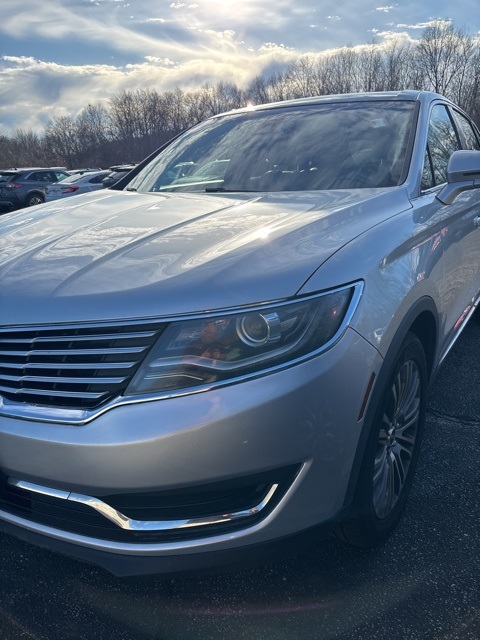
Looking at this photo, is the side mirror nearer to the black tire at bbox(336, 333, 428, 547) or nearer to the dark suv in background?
the black tire at bbox(336, 333, 428, 547)

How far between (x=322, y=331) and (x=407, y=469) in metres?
1.01

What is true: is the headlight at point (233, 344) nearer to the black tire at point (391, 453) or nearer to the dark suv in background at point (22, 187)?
the black tire at point (391, 453)

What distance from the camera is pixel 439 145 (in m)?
2.97

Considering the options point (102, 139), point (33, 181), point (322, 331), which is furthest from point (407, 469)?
point (102, 139)

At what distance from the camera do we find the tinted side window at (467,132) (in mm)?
3683

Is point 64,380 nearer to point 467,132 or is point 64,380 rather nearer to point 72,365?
point 72,365

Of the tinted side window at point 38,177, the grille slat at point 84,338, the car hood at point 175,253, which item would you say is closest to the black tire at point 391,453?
the car hood at point 175,253

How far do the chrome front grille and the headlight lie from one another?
0.05 metres

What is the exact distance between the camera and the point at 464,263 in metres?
2.89

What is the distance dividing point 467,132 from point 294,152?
185cm

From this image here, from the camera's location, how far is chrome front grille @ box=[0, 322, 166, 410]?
58.7 inches

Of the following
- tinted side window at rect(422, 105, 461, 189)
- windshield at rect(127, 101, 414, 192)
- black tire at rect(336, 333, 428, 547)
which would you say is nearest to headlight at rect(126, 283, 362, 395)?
black tire at rect(336, 333, 428, 547)

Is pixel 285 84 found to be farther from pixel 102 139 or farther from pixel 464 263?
pixel 464 263

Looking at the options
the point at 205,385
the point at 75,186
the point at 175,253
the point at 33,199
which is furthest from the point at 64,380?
the point at 33,199
